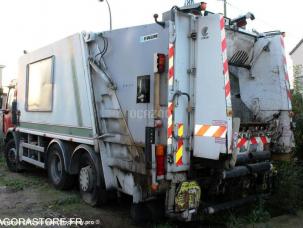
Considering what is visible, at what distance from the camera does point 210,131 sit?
4.20 meters

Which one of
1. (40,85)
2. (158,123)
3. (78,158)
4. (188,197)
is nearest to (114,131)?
(158,123)

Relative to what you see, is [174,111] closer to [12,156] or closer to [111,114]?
[111,114]

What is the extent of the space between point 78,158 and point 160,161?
2.18m

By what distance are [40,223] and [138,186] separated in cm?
155

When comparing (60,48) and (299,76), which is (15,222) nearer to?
(60,48)

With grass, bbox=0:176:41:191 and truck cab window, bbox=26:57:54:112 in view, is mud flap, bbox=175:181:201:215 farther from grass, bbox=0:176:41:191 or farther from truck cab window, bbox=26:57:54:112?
grass, bbox=0:176:41:191

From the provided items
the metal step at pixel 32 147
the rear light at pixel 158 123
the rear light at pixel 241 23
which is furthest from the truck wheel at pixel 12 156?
the rear light at pixel 241 23

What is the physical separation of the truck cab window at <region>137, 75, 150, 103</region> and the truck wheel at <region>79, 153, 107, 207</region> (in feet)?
4.64

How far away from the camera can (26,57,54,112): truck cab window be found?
271 inches

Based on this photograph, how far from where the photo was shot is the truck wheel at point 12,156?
866 cm

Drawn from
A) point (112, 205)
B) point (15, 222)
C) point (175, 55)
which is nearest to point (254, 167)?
point (175, 55)

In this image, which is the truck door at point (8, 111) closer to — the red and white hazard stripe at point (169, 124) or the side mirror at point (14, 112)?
Answer: the side mirror at point (14, 112)

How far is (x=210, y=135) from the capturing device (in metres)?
4.19

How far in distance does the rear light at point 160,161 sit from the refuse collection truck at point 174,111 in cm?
1
